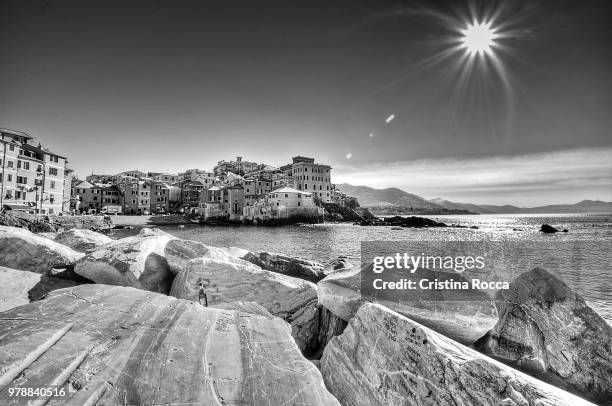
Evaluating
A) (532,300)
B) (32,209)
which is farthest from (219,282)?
(32,209)

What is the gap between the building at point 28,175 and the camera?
45.0 meters

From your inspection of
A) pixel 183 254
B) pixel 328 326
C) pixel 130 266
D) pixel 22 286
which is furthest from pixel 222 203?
pixel 328 326

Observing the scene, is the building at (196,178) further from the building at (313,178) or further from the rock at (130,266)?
the rock at (130,266)

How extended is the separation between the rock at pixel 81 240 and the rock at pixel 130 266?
4.79m

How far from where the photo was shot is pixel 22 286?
24.9 ft

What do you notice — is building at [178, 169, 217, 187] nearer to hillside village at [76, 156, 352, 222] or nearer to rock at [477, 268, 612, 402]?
hillside village at [76, 156, 352, 222]

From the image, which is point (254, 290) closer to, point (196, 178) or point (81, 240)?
point (81, 240)

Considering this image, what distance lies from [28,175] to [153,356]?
67.7 meters

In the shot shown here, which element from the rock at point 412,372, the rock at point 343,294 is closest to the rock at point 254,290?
the rock at point 343,294

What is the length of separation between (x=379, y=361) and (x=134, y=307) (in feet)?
15.1

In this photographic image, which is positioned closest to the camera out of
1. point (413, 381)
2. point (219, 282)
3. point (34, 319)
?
point (413, 381)

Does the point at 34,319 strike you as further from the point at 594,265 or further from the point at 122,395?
the point at 594,265

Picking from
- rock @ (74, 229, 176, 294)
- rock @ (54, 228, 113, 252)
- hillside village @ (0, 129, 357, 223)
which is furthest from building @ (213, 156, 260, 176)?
rock @ (74, 229, 176, 294)

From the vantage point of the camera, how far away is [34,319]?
4.35 meters
